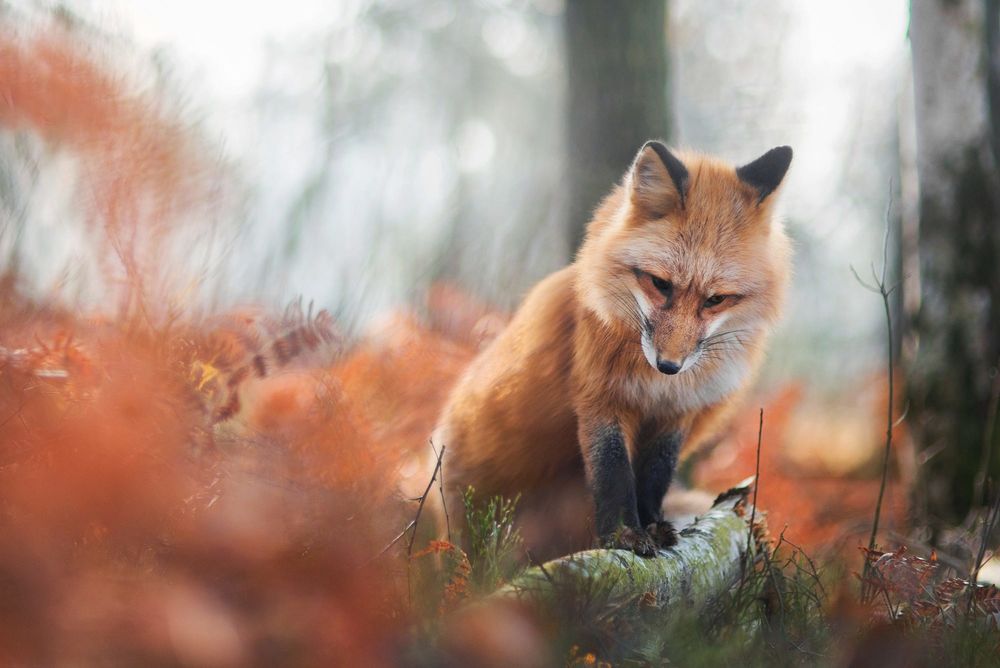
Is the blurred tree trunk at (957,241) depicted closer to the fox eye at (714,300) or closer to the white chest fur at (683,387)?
the white chest fur at (683,387)

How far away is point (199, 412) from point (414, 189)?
161 cm

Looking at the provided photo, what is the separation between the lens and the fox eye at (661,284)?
8.91ft

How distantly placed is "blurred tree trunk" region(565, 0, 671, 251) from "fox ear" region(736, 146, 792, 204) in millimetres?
1600

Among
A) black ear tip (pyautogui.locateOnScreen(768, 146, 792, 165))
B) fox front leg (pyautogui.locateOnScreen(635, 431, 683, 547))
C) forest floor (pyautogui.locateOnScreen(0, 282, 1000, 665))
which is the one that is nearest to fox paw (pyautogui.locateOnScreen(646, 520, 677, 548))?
fox front leg (pyautogui.locateOnScreen(635, 431, 683, 547))

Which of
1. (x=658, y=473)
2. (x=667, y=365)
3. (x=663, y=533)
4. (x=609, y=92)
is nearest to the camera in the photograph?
(x=667, y=365)

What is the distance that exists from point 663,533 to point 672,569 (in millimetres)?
325

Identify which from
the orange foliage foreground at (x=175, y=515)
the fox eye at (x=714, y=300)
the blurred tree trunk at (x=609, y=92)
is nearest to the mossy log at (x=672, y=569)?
the orange foliage foreground at (x=175, y=515)

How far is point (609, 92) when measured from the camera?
464 centimetres

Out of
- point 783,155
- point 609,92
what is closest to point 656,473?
point 783,155

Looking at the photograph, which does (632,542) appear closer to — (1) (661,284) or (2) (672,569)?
(2) (672,569)

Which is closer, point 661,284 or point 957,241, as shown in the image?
point 661,284

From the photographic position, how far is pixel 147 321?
168cm

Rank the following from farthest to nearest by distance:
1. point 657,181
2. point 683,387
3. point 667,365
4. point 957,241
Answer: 1. point 957,241
2. point 683,387
3. point 657,181
4. point 667,365

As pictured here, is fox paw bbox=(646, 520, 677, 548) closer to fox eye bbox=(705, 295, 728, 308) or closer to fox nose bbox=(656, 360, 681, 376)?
fox nose bbox=(656, 360, 681, 376)
